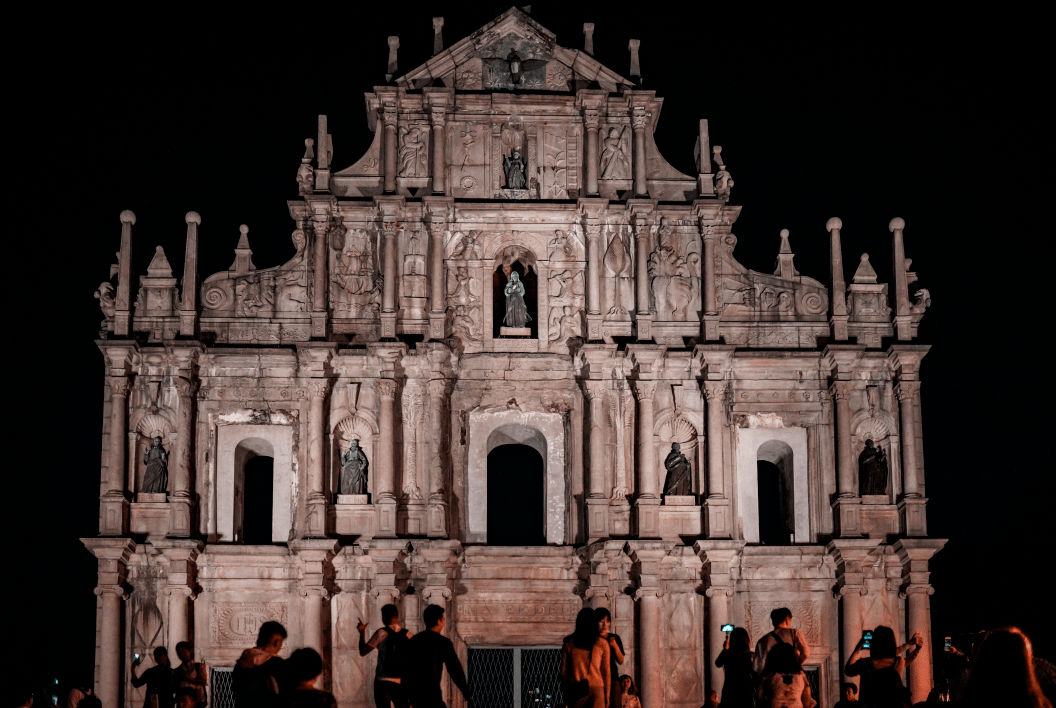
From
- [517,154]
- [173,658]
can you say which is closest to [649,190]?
[517,154]

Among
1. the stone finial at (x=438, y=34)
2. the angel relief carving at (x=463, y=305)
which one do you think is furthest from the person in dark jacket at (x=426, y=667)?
the stone finial at (x=438, y=34)

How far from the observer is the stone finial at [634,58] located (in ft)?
105

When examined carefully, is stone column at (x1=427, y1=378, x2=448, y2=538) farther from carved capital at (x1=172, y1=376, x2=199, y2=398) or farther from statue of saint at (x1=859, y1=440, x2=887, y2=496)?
statue of saint at (x1=859, y1=440, x2=887, y2=496)

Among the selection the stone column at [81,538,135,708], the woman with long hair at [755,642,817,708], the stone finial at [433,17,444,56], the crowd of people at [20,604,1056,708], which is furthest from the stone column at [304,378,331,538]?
the woman with long hair at [755,642,817,708]

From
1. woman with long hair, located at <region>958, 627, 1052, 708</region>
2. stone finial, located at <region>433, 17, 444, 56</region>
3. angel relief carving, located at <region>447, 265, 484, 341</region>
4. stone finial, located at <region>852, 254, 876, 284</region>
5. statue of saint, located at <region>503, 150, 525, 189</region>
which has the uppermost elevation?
stone finial, located at <region>433, 17, 444, 56</region>

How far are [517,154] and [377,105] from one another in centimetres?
285

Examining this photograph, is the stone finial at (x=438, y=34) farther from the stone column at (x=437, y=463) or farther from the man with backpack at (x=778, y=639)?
the man with backpack at (x=778, y=639)

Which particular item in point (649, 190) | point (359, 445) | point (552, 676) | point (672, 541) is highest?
point (649, 190)

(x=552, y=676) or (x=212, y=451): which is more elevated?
(x=212, y=451)

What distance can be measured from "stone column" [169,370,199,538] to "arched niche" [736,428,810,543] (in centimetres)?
1003

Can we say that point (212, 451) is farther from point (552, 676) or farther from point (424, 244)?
point (552, 676)

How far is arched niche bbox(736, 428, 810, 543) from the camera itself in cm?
3067

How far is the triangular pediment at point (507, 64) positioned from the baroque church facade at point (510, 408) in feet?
0.16

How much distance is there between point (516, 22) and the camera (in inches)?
1257
